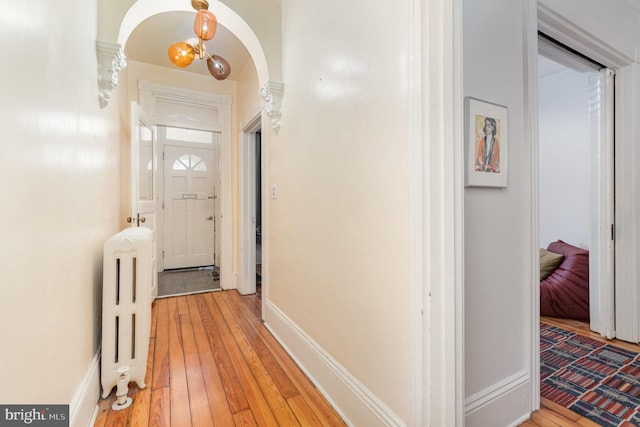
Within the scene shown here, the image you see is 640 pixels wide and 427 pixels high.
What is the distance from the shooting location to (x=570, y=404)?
1528 millimetres

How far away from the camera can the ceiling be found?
2.70m

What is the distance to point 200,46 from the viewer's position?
224 cm

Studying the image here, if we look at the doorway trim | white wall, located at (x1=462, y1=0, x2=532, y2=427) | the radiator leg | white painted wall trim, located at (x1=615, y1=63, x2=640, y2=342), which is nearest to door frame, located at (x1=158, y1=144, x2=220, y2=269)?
the doorway trim

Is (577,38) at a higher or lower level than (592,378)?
higher

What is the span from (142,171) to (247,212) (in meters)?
1.19

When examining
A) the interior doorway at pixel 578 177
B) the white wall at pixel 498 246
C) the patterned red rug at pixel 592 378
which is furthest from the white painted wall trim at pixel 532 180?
the interior doorway at pixel 578 177

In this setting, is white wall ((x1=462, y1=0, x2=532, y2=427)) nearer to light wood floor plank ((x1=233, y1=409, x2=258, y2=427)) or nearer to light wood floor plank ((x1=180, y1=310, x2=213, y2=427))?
light wood floor plank ((x1=233, y1=409, x2=258, y2=427))

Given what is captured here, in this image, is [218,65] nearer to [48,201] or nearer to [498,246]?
[48,201]

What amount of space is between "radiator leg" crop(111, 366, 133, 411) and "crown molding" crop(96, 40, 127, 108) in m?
1.60

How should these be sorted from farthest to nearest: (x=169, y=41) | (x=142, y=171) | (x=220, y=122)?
A: (x=220, y=122), (x=169, y=41), (x=142, y=171)

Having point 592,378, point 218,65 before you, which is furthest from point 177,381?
point 592,378

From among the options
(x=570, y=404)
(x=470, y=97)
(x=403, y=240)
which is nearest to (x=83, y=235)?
(x=403, y=240)

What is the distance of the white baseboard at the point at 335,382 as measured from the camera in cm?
125

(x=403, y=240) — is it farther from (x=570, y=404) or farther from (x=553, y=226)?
(x=553, y=226)
